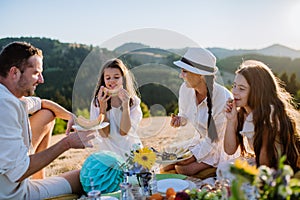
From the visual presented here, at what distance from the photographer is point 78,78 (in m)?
2.44

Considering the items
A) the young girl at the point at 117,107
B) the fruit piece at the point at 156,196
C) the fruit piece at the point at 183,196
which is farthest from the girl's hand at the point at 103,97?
the fruit piece at the point at 183,196

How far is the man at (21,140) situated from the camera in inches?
76.2

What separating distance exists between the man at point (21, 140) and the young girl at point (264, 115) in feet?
3.23

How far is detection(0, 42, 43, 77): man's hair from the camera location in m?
2.12

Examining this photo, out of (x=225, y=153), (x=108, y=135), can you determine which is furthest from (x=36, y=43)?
(x=225, y=153)

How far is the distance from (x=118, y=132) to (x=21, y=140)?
2.76 ft

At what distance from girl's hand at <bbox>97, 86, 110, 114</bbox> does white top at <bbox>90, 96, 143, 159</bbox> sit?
5 centimetres

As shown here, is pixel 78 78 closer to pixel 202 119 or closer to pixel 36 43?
pixel 202 119

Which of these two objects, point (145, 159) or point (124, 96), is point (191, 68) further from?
point (145, 159)

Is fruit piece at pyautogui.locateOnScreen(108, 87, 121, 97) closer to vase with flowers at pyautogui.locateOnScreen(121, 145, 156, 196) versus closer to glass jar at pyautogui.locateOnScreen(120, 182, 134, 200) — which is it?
vase with flowers at pyautogui.locateOnScreen(121, 145, 156, 196)

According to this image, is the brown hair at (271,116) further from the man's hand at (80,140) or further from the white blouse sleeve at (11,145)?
the white blouse sleeve at (11,145)

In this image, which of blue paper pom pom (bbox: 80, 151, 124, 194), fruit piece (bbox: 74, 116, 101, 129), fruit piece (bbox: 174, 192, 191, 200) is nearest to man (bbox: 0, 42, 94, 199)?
blue paper pom pom (bbox: 80, 151, 124, 194)

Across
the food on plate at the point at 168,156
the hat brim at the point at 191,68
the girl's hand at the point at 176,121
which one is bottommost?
the food on plate at the point at 168,156

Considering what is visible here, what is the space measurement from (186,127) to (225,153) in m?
0.35
